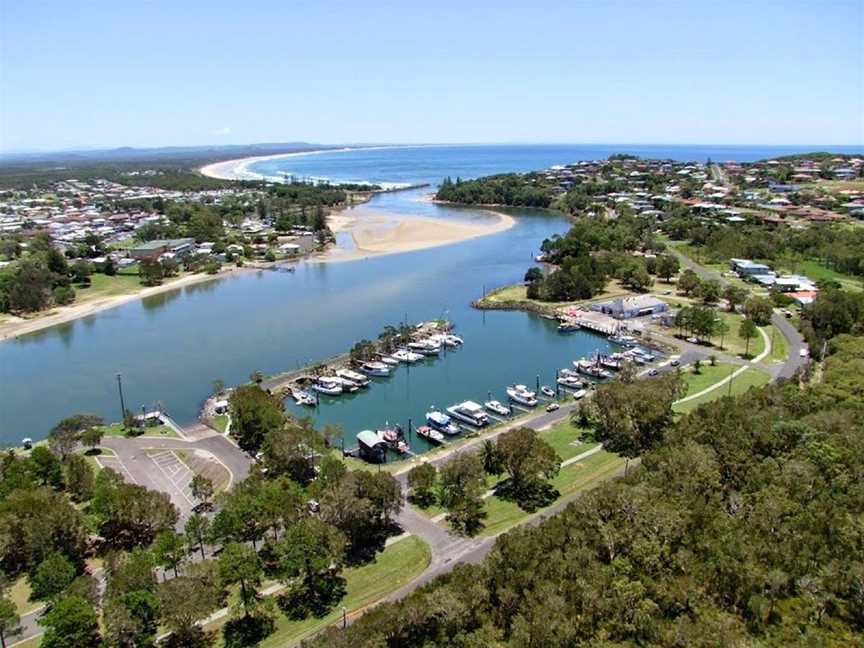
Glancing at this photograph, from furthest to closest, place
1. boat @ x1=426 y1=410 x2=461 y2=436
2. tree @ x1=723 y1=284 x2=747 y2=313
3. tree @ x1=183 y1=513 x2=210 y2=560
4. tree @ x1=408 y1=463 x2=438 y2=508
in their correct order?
tree @ x1=723 y1=284 x2=747 y2=313
boat @ x1=426 y1=410 x2=461 y2=436
tree @ x1=408 y1=463 x2=438 y2=508
tree @ x1=183 y1=513 x2=210 y2=560

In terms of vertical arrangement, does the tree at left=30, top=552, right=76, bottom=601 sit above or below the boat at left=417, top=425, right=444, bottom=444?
above

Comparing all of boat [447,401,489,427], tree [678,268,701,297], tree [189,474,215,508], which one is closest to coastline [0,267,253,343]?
tree [189,474,215,508]

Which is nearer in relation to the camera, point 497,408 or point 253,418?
point 253,418

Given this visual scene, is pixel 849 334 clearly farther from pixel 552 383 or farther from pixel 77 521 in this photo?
pixel 77 521

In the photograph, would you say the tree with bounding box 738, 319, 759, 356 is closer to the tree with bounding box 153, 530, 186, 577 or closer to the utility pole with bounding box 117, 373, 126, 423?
the tree with bounding box 153, 530, 186, 577

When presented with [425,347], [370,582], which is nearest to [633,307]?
[425,347]

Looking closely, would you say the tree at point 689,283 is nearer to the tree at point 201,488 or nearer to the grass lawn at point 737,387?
the grass lawn at point 737,387

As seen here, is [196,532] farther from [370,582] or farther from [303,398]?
[303,398]

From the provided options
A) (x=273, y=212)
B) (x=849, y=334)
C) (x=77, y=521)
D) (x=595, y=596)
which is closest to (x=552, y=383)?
(x=849, y=334)
